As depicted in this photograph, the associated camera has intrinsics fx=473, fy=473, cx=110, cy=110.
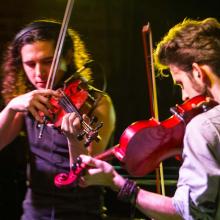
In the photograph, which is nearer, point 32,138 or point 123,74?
point 32,138

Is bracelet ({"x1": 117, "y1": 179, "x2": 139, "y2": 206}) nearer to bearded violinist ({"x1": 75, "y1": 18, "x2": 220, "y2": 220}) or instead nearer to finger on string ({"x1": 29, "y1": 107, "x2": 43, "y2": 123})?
bearded violinist ({"x1": 75, "y1": 18, "x2": 220, "y2": 220})

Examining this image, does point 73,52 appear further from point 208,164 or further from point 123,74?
point 123,74

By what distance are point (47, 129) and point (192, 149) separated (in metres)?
0.72

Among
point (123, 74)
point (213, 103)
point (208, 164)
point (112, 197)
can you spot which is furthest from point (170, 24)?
point (208, 164)

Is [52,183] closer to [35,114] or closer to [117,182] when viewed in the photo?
[35,114]

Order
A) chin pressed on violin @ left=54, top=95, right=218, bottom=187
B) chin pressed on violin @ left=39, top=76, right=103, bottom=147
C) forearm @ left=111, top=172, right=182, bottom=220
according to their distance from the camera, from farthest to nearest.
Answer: chin pressed on violin @ left=39, top=76, right=103, bottom=147, chin pressed on violin @ left=54, top=95, right=218, bottom=187, forearm @ left=111, top=172, right=182, bottom=220

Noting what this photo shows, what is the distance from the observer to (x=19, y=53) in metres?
1.89

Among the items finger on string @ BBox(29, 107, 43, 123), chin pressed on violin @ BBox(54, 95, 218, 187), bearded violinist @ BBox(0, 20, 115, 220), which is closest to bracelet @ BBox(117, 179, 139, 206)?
chin pressed on violin @ BBox(54, 95, 218, 187)

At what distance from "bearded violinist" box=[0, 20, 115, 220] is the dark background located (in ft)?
3.57

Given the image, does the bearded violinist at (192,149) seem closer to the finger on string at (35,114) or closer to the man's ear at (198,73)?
the man's ear at (198,73)

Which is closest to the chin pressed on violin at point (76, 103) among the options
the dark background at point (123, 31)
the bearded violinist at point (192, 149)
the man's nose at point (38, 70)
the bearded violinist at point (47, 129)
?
the bearded violinist at point (47, 129)

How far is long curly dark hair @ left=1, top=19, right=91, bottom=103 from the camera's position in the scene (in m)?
1.83

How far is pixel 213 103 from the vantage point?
1.38 m

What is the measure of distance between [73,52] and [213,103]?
2.36ft
